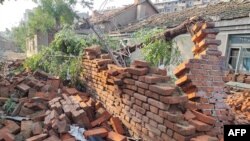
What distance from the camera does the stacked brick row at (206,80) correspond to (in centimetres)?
446

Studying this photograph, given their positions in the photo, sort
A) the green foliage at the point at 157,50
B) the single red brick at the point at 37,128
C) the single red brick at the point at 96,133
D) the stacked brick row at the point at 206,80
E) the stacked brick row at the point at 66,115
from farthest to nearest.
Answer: the green foliage at the point at 157,50
the stacked brick row at the point at 206,80
the single red brick at the point at 37,128
the stacked brick row at the point at 66,115
the single red brick at the point at 96,133

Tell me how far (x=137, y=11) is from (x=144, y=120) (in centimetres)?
2001

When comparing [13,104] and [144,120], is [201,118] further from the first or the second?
[13,104]

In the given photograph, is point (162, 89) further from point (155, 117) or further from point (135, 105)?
point (135, 105)

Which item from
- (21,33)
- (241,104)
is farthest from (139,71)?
(21,33)

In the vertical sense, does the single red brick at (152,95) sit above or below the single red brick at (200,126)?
above

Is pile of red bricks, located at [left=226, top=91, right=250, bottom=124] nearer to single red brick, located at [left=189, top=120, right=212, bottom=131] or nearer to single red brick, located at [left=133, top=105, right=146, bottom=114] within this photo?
single red brick, located at [left=189, top=120, right=212, bottom=131]

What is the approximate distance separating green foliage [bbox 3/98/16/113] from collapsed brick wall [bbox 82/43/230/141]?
6.69ft

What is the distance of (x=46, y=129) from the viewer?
13.7ft

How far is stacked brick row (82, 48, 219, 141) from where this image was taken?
3.33 m

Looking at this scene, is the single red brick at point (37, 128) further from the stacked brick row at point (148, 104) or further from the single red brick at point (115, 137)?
the stacked brick row at point (148, 104)

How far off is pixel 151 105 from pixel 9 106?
339 centimetres

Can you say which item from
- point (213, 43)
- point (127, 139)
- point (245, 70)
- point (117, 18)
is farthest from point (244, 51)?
point (117, 18)

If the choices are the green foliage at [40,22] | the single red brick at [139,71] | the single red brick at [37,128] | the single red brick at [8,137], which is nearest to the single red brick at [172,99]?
the single red brick at [139,71]
